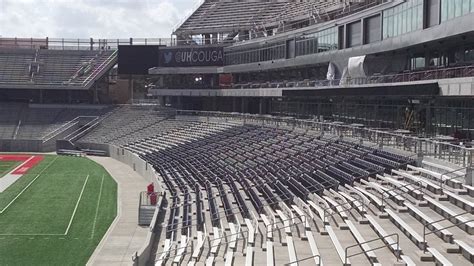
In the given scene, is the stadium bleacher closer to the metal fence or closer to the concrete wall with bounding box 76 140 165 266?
the metal fence

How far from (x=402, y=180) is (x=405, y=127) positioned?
1199cm

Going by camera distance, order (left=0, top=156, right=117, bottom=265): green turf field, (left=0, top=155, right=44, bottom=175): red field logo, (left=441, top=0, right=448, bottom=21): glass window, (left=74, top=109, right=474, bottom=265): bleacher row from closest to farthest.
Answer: (left=74, top=109, right=474, bottom=265): bleacher row → (left=0, top=156, right=117, bottom=265): green turf field → (left=441, top=0, right=448, bottom=21): glass window → (left=0, top=155, right=44, bottom=175): red field logo

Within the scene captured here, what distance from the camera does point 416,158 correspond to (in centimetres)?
1839

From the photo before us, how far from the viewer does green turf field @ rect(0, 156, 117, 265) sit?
62.1 ft

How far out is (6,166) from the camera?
41438 millimetres

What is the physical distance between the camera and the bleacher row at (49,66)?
60.6 m

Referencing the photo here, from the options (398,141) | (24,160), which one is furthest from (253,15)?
(398,141)

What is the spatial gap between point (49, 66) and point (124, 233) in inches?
1782

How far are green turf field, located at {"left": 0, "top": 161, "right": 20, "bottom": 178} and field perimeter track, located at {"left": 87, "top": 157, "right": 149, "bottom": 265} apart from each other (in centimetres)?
773

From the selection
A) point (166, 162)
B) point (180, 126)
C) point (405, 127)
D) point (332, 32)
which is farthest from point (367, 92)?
point (180, 126)

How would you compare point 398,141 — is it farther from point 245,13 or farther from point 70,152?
point 245,13

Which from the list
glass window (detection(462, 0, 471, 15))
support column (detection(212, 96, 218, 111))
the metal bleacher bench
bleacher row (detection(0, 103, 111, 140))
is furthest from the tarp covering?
bleacher row (detection(0, 103, 111, 140))

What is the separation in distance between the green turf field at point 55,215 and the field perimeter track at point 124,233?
34cm

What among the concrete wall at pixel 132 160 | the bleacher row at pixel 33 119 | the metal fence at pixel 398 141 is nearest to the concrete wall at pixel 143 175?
the concrete wall at pixel 132 160
